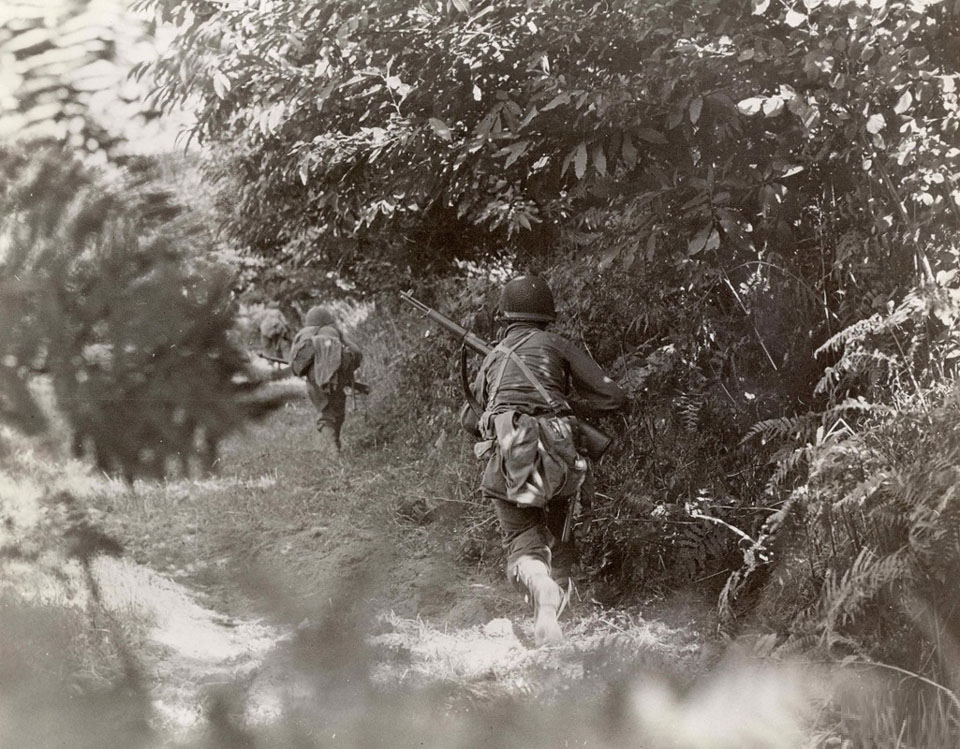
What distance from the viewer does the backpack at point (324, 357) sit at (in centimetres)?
277

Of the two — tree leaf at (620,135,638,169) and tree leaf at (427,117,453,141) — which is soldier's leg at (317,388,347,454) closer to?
tree leaf at (427,117,453,141)

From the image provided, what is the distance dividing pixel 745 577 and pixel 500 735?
963 millimetres

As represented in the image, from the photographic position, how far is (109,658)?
2.85 meters

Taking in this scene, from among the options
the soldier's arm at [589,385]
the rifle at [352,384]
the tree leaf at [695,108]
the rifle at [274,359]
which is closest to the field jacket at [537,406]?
the soldier's arm at [589,385]

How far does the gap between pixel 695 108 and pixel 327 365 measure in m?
1.51

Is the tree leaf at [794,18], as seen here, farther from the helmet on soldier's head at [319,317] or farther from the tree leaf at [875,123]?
the helmet on soldier's head at [319,317]

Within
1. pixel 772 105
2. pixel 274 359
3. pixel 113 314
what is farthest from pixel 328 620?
pixel 772 105

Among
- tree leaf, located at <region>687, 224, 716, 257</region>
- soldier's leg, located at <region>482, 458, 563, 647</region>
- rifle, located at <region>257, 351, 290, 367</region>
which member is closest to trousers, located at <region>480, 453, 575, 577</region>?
soldier's leg, located at <region>482, 458, 563, 647</region>

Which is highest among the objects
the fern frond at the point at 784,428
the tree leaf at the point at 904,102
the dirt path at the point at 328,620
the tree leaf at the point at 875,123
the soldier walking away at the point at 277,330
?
the tree leaf at the point at 904,102

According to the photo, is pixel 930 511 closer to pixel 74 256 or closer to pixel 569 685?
pixel 569 685

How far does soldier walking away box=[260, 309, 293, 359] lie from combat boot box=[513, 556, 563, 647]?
1192 mm

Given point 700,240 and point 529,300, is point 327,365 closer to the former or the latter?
point 529,300

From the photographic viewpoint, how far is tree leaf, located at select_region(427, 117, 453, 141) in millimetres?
2766

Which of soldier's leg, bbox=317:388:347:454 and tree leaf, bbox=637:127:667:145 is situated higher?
tree leaf, bbox=637:127:667:145
